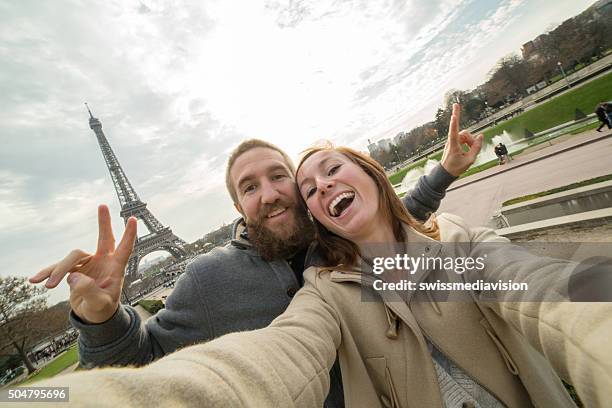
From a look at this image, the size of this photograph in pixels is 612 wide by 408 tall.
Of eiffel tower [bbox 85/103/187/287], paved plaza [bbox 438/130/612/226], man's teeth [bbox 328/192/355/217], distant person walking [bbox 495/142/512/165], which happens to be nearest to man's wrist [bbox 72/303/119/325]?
man's teeth [bbox 328/192/355/217]

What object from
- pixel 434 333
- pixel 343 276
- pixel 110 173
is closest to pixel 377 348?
pixel 434 333

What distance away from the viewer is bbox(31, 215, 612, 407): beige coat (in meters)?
0.88

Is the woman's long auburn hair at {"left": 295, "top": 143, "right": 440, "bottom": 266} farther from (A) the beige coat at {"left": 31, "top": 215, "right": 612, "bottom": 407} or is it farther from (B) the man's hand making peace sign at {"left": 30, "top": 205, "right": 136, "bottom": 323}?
(B) the man's hand making peace sign at {"left": 30, "top": 205, "right": 136, "bottom": 323}

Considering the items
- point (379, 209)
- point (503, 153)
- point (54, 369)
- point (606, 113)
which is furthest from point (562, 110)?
point (54, 369)

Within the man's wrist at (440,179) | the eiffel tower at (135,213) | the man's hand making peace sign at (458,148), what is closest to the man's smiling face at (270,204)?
the man's wrist at (440,179)

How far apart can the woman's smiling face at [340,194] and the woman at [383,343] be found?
0.01 metres

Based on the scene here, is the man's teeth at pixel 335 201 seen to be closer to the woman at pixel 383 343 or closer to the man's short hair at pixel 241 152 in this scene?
the woman at pixel 383 343

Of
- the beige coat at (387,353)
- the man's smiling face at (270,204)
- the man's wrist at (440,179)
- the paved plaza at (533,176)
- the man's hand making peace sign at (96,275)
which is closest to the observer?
the beige coat at (387,353)

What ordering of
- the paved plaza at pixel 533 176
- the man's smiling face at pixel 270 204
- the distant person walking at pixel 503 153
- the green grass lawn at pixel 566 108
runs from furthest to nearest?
the green grass lawn at pixel 566 108 < the distant person walking at pixel 503 153 < the paved plaza at pixel 533 176 < the man's smiling face at pixel 270 204

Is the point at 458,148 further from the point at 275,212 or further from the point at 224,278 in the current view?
the point at 224,278

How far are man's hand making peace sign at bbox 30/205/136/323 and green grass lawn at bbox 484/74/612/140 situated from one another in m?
26.6

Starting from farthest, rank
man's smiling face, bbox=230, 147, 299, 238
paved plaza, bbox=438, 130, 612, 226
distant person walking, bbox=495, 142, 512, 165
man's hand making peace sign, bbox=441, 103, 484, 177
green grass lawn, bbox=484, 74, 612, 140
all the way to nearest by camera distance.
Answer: green grass lawn, bbox=484, 74, 612, 140
distant person walking, bbox=495, 142, 512, 165
paved plaza, bbox=438, 130, 612, 226
man's hand making peace sign, bbox=441, 103, 484, 177
man's smiling face, bbox=230, 147, 299, 238

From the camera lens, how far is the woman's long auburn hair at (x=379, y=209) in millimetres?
2477

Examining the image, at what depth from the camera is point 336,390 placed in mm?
2277
